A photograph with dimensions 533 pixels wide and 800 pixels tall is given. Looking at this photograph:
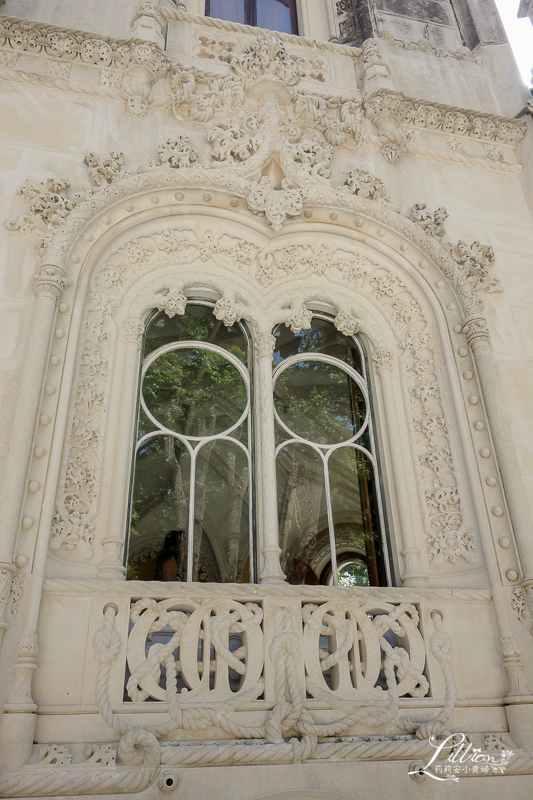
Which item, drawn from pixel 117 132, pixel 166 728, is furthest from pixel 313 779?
pixel 117 132

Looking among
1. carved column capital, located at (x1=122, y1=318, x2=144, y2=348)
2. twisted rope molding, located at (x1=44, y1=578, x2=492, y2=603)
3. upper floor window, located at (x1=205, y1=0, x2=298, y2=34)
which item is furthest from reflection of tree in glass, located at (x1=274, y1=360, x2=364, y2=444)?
upper floor window, located at (x1=205, y1=0, x2=298, y2=34)

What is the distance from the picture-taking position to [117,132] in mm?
6023

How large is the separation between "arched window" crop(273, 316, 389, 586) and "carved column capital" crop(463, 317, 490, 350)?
39.2 inches

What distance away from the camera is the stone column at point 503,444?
15.4ft

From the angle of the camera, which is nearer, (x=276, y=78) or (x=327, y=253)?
(x=327, y=253)

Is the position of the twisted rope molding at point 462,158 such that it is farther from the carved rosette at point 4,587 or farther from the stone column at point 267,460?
the carved rosette at point 4,587

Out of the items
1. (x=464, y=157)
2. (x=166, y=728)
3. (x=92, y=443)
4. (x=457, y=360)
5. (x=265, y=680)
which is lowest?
(x=166, y=728)

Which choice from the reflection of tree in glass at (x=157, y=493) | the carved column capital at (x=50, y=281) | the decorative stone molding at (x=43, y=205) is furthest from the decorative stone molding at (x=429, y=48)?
the reflection of tree in glass at (x=157, y=493)

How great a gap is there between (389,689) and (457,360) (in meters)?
2.84

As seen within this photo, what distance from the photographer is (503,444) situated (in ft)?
16.7

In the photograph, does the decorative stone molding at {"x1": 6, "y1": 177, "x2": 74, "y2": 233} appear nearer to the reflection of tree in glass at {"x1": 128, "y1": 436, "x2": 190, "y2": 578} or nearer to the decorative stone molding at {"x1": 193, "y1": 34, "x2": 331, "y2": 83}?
the reflection of tree in glass at {"x1": 128, "y1": 436, "x2": 190, "y2": 578}

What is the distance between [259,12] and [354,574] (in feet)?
24.2

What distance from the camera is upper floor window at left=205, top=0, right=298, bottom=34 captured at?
8164 millimetres

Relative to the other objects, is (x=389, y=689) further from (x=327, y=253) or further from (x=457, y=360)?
(x=327, y=253)
